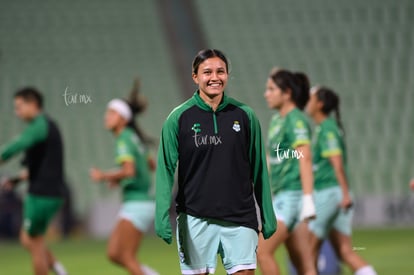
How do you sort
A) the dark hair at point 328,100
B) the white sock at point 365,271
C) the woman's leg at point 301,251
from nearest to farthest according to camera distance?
the woman's leg at point 301,251
the white sock at point 365,271
the dark hair at point 328,100

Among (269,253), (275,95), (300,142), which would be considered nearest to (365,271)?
(269,253)

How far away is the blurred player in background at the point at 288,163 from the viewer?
7.14 m

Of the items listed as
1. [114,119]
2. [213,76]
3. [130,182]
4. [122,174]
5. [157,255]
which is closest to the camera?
[213,76]

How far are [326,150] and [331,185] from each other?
0.36 m

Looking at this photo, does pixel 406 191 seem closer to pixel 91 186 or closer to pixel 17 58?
pixel 91 186

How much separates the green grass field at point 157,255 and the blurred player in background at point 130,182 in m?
2.01

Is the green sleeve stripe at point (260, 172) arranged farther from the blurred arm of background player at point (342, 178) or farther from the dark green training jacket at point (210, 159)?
the blurred arm of background player at point (342, 178)

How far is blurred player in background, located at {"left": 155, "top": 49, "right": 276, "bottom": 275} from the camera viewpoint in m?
5.35

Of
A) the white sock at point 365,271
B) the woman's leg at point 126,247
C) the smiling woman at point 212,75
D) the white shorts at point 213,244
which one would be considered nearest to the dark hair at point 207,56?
the smiling woman at point 212,75

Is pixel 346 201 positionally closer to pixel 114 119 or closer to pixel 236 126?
pixel 114 119

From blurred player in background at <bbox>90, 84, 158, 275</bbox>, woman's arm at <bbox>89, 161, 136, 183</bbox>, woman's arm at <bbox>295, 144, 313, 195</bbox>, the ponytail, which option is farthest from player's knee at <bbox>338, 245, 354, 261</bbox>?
woman's arm at <bbox>89, 161, 136, 183</bbox>

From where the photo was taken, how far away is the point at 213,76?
5344 millimetres

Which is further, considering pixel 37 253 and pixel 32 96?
pixel 32 96

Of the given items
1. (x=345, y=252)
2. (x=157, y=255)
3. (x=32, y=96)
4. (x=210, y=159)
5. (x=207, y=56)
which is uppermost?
(x=207, y=56)
